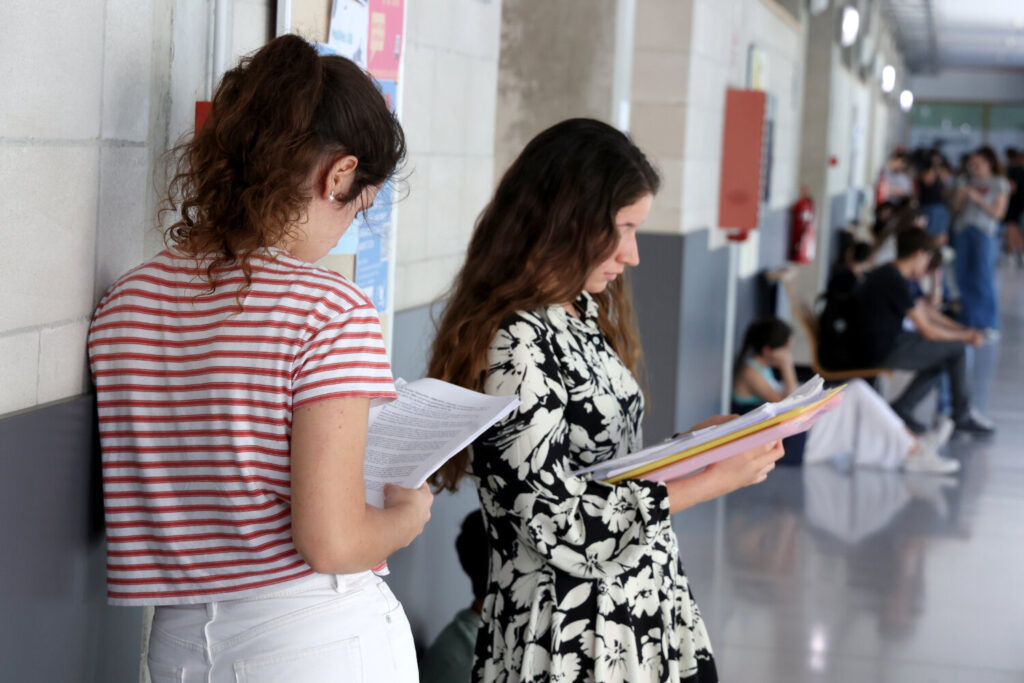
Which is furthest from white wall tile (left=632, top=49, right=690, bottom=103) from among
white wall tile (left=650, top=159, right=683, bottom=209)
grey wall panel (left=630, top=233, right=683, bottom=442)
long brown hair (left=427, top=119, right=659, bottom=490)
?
long brown hair (left=427, top=119, right=659, bottom=490)

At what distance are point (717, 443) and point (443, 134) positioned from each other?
1324 mm

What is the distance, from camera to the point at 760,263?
26.4 ft

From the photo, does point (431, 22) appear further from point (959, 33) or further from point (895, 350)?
point (959, 33)

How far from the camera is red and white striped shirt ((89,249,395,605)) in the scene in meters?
1.21

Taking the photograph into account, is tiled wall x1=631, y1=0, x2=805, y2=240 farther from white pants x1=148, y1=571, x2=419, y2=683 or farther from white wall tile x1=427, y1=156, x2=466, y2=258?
white pants x1=148, y1=571, x2=419, y2=683

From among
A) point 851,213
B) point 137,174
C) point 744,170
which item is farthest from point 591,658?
point 851,213

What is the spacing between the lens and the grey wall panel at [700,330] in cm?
497

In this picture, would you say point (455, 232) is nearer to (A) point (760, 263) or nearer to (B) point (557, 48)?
(B) point (557, 48)

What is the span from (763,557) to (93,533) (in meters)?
3.71

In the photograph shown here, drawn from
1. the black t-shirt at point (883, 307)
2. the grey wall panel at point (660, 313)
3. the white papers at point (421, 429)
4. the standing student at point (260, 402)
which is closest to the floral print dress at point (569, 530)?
the white papers at point (421, 429)

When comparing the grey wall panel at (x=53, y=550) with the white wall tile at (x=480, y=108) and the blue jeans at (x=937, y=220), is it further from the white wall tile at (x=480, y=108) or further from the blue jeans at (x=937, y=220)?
the blue jeans at (x=937, y=220)

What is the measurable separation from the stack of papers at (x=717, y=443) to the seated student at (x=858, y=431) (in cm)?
436

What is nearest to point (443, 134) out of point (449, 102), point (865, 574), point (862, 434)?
point (449, 102)

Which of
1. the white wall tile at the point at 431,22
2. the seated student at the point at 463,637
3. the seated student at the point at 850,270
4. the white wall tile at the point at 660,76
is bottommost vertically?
the seated student at the point at 463,637
